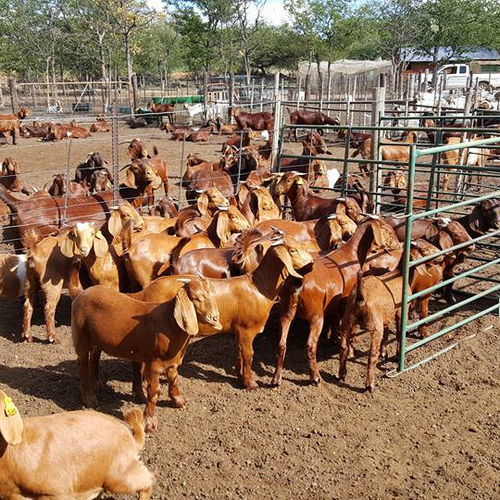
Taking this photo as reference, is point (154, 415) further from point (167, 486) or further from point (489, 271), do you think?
point (489, 271)

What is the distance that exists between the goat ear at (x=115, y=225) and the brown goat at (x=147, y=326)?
184 cm

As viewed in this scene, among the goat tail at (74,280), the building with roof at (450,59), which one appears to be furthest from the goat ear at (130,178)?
the building with roof at (450,59)

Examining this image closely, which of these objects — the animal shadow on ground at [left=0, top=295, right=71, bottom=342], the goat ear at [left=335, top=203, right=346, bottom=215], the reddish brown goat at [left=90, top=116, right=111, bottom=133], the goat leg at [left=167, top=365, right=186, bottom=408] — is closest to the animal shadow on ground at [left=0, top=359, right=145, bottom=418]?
the goat leg at [left=167, top=365, right=186, bottom=408]

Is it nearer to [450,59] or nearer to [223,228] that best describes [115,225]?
[223,228]

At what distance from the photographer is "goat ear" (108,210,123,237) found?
664cm

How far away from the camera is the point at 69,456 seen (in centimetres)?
330

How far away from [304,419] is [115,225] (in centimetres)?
317

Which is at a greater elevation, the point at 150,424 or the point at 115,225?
the point at 115,225

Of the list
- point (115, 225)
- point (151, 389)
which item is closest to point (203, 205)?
point (115, 225)

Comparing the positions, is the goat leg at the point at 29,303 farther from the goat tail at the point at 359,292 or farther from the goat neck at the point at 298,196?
the goat neck at the point at 298,196

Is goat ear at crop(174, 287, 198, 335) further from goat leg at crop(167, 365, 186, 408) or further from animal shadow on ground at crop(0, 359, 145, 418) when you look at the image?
animal shadow on ground at crop(0, 359, 145, 418)

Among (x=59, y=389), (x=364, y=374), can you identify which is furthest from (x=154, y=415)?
(x=364, y=374)

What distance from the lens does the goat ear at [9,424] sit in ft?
9.68

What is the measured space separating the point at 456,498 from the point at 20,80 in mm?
55086
